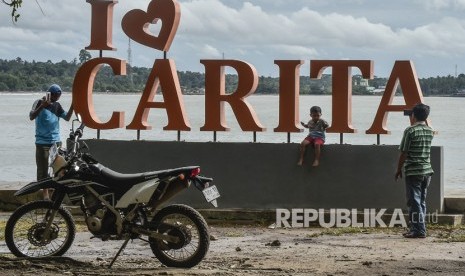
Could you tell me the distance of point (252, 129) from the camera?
1458 cm

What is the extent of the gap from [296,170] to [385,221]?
1359 mm

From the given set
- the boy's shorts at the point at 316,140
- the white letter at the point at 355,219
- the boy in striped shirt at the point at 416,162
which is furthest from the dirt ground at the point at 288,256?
the boy's shorts at the point at 316,140

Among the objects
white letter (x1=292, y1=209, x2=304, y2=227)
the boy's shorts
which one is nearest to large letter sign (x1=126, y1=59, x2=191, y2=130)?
the boy's shorts

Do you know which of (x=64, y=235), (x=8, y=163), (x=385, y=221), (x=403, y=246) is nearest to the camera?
(x=64, y=235)

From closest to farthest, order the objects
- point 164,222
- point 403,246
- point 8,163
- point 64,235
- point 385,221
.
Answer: point 164,222 < point 64,235 < point 403,246 < point 385,221 < point 8,163

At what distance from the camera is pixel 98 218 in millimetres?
10344

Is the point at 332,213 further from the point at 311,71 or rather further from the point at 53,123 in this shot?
the point at 53,123

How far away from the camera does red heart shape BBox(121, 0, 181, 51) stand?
1458 cm

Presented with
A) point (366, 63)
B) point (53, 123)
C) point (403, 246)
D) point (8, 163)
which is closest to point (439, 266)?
point (403, 246)

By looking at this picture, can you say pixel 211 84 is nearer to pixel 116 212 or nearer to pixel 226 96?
pixel 226 96

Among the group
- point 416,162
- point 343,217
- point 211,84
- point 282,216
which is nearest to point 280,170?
point 282,216

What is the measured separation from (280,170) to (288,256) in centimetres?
345

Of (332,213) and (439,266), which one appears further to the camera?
(332,213)

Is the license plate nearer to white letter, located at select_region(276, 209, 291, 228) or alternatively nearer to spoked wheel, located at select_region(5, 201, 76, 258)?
spoked wheel, located at select_region(5, 201, 76, 258)
